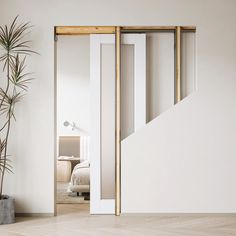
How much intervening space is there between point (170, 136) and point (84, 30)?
166 centimetres

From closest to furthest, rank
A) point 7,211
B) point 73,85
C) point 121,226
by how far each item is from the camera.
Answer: point 121,226 < point 7,211 < point 73,85

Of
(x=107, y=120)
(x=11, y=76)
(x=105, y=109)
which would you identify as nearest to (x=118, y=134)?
(x=107, y=120)

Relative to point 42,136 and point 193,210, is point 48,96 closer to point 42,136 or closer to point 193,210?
point 42,136

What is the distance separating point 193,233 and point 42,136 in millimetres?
2151

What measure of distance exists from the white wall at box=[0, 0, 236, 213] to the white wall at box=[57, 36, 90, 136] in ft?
12.8

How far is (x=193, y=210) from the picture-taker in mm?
5863

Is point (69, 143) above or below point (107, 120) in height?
below

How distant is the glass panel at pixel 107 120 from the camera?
6012mm

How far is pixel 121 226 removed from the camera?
5.28 m

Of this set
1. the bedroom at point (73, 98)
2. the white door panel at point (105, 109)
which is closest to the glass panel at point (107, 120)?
the white door panel at point (105, 109)

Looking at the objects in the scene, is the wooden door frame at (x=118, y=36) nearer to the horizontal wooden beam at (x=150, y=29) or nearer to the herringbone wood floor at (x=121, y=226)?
the horizontal wooden beam at (x=150, y=29)

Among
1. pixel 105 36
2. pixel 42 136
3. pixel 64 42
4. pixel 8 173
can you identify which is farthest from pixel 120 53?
pixel 64 42

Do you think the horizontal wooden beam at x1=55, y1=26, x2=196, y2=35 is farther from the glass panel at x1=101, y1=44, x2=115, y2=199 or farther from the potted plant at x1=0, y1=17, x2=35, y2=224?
the potted plant at x1=0, y1=17, x2=35, y2=224

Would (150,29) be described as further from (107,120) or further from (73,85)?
(73,85)
